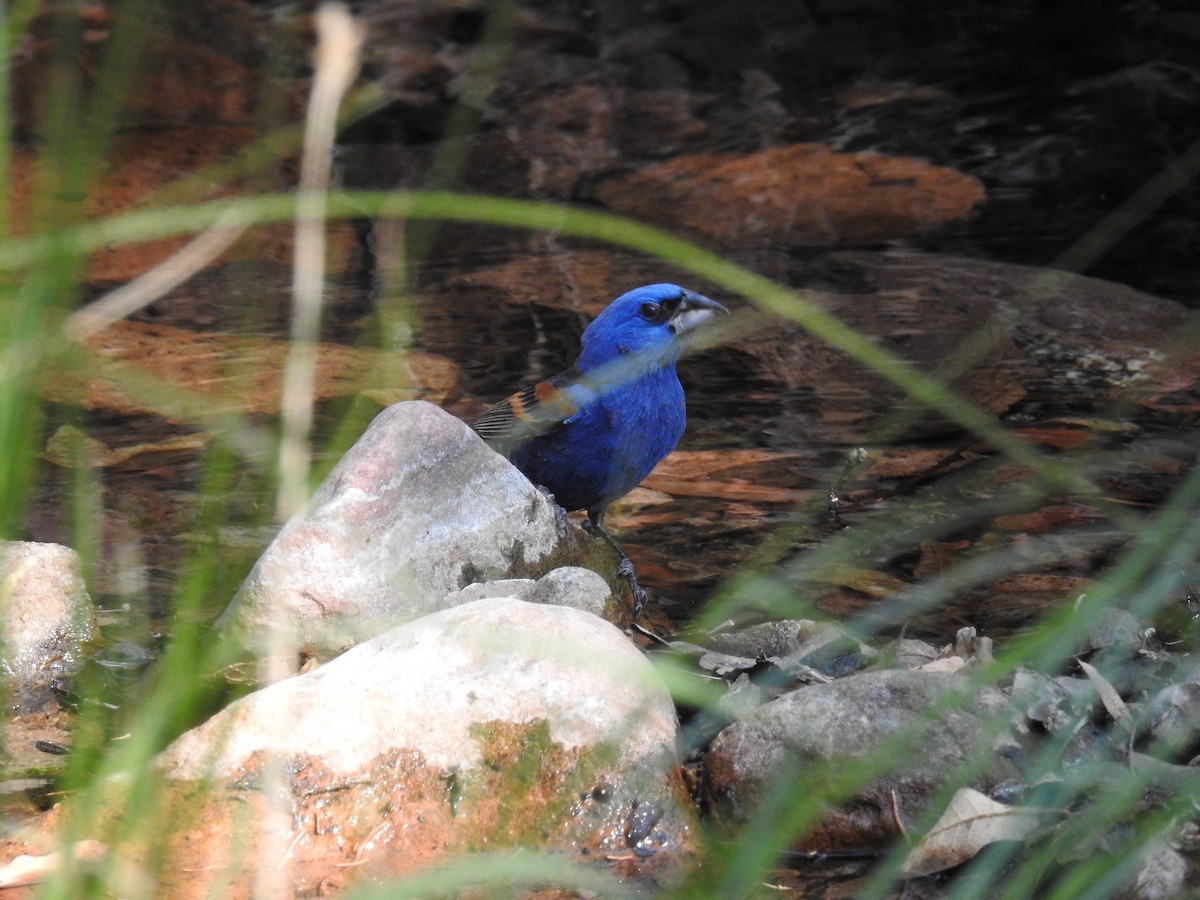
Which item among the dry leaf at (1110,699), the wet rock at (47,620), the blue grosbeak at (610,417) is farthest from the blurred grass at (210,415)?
the blue grosbeak at (610,417)

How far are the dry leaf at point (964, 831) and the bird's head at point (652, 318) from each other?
7.87 feet

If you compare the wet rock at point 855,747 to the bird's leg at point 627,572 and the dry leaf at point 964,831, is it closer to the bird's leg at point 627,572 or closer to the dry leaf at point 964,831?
the dry leaf at point 964,831

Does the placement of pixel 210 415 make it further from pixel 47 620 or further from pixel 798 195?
pixel 798 195

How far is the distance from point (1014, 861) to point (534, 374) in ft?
13.1

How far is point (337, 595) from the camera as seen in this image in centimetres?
318

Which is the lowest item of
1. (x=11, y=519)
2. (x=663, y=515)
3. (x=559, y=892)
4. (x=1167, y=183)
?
(x=663, y=515)

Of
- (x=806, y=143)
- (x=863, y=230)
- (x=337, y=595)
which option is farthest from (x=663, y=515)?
(x=806, y=143)

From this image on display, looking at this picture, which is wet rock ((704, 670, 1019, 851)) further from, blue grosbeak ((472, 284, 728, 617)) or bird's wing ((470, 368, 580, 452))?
bird's wing ((470, 368, 580, 452))

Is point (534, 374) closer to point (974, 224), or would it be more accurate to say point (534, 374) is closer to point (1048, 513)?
point (1048, 513)

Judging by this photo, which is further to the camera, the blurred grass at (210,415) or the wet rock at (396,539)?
the wet rock at (396,539)

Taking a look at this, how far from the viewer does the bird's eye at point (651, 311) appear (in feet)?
14.4

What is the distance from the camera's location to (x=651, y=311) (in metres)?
4.40

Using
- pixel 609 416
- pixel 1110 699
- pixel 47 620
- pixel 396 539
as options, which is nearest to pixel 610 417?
pixel 609 416

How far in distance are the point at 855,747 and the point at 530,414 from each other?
6.73 feet
